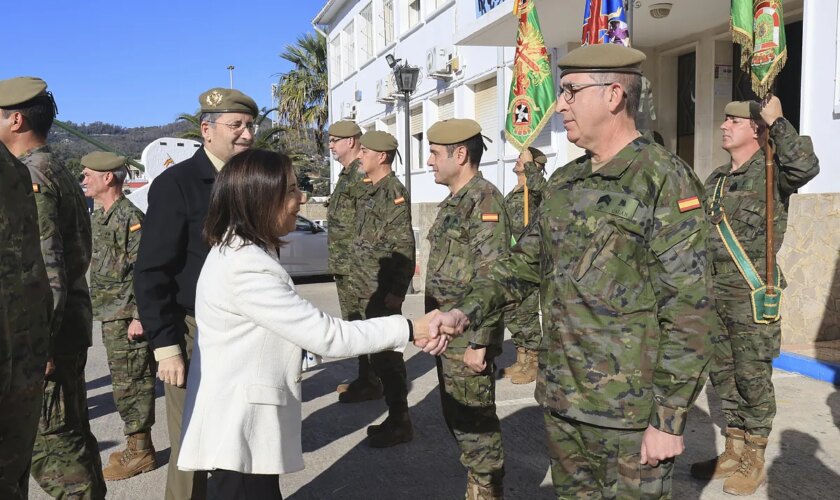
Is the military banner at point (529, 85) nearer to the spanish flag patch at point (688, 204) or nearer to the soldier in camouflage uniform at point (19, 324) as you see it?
the spanish flag patch at point (688, 204)

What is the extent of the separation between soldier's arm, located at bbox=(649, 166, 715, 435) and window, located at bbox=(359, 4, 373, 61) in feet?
61.5

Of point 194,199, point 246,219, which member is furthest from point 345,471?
point 246,219

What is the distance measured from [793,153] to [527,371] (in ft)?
10.8

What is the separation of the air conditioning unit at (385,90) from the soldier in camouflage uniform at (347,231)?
1132cm

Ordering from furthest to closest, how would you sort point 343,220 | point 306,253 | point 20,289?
point 306,253
point 343,220
point 20,289

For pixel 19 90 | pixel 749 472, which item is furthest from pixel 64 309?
pixel 749 472

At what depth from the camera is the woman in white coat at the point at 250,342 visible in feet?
7.07

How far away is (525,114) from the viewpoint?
6781mm

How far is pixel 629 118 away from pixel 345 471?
2872 millimetres

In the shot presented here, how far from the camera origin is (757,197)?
146 inches

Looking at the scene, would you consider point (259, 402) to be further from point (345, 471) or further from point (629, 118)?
point (345, 471)

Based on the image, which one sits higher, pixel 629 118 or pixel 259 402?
pixel 629 118

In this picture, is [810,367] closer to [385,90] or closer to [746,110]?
[746,110]

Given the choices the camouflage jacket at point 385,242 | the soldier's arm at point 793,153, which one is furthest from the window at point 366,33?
the soldier's arm at point 793,153
